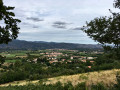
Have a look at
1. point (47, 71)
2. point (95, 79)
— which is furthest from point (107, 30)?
point (47, 71)

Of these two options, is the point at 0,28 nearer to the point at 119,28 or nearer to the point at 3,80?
the point at 119,28

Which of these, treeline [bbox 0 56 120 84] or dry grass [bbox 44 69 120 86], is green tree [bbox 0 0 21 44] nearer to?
dry grass [bbox 44 69 120 86]

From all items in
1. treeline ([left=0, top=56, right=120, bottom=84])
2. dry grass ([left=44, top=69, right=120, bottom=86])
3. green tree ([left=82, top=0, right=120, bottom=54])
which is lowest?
treeline ([left=0, top=56, right=120, bottom=84])

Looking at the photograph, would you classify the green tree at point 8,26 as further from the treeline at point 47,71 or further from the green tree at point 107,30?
the treeline at point 47,71

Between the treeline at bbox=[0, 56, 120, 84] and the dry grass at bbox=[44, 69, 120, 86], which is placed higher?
the dry grass at bbox=[44, 69, 120, 86]

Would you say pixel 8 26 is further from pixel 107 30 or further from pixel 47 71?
pixel 47 71

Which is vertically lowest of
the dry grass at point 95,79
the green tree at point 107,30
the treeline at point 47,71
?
the treeline at point 47,71

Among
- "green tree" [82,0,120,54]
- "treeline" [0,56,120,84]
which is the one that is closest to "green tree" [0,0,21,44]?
"green tree" [82,0,120,54]

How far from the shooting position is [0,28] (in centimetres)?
798

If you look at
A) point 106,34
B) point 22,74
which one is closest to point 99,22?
point 106,34

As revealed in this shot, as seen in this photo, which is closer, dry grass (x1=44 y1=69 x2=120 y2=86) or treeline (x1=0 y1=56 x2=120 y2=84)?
dry grass (x1=44 y1=69 x2=120 y2=86)

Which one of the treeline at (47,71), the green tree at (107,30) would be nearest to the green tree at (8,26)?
the green tree at (107,30)

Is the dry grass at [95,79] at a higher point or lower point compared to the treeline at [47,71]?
higher

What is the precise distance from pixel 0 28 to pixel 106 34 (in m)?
6.82
